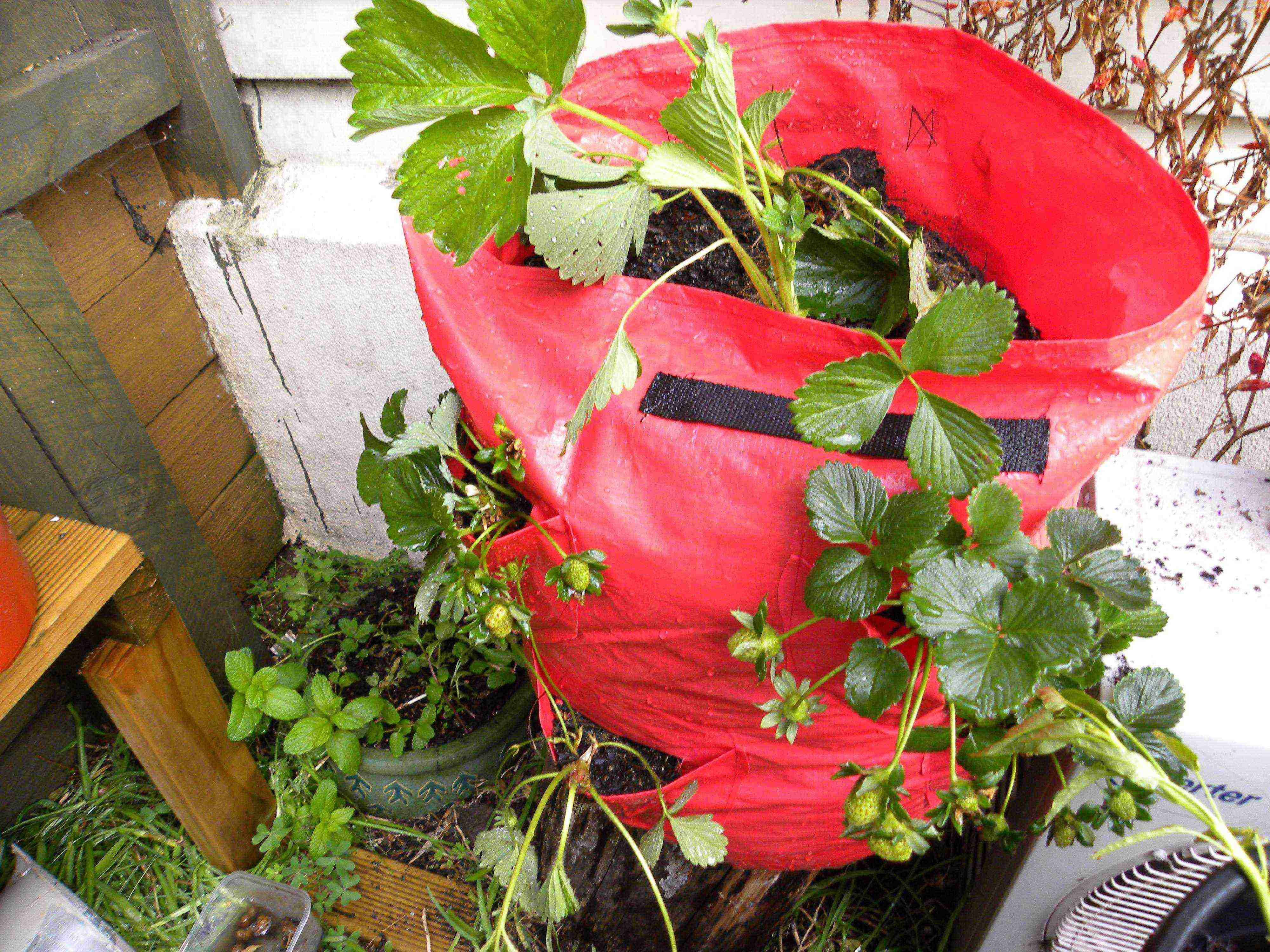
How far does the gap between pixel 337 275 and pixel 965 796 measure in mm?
1083

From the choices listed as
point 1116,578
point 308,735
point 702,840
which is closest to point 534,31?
point 1116,578

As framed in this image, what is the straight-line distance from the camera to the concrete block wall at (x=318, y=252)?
3.54ft

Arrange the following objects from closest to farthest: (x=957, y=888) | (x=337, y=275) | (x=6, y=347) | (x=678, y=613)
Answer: (x=678, y=613) → (x=6, y=347) → (x=957, y=888) → (x=337, y=275)

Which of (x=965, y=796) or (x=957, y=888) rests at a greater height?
(x=965, y=796)

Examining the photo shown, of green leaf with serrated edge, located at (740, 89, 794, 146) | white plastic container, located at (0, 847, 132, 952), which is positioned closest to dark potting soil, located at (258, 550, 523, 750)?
white plastic container, located at (0, 847, 132, 952)

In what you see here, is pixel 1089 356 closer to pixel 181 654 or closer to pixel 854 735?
pixel 854 735

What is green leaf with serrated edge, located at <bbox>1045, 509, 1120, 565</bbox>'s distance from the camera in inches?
21.0

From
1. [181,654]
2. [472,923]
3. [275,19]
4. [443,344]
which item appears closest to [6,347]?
[181,654]

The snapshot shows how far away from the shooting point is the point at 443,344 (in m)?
0.64

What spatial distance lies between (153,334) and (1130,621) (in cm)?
134

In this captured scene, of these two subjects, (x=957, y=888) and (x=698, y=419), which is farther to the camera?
(x=957, y=888)

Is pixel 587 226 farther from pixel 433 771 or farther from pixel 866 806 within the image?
pixel 433 771

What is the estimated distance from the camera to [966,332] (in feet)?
1.58

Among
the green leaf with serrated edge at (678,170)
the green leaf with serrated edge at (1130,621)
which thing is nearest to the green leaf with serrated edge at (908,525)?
the green leaf with serrated edge at (1130,621)
